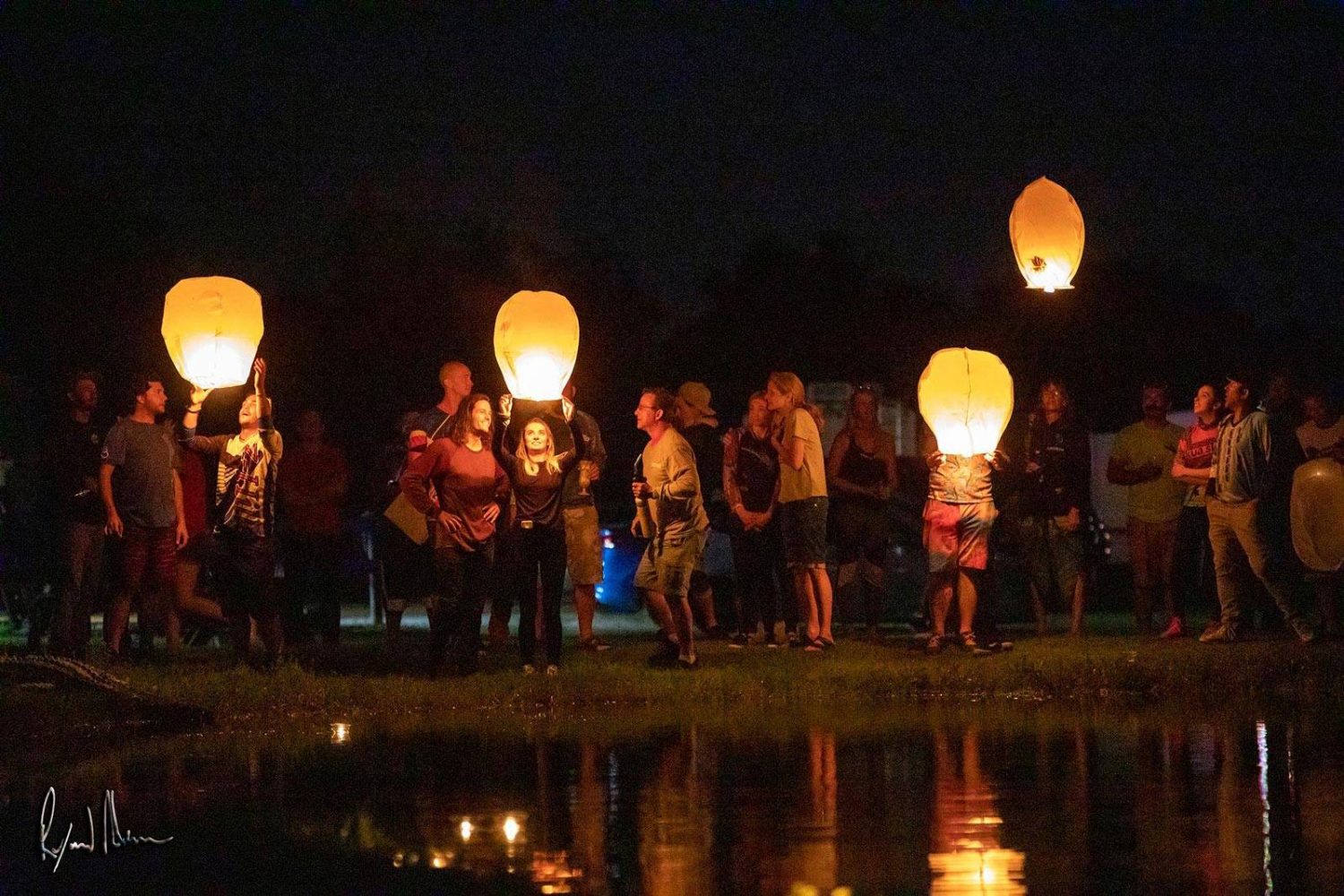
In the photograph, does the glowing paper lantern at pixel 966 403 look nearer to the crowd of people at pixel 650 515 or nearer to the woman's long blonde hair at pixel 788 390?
the crowd of people at pixel 650 515

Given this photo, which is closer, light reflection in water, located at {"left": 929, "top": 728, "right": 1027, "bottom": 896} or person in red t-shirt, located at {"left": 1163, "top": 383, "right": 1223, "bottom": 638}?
light reflection in water, located at {"left": 929, "top": 728, "right": 1027, "bottom": 896}

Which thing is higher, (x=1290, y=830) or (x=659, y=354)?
(x=659, y=354)

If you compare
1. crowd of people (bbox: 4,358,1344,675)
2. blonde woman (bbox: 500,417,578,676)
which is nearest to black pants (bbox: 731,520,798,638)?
crowd of people (bbox: 4,358,1344,675)

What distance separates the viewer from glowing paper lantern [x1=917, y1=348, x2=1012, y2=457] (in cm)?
1658

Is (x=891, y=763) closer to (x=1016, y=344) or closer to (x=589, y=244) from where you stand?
(x=1016, y=344)

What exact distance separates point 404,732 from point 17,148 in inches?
1446

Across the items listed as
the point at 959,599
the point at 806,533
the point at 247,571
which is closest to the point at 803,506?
the point at 806,533

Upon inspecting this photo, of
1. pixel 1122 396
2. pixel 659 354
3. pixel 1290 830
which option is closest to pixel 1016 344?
pixel 1122 396

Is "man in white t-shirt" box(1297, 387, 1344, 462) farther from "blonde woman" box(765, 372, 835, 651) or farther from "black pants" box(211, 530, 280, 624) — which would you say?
"black pants" box(211, 530, 280, 624)

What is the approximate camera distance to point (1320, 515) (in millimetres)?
17000

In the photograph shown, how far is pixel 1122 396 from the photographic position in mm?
56938

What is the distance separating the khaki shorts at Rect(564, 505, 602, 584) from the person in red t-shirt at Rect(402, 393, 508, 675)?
5.24ft
